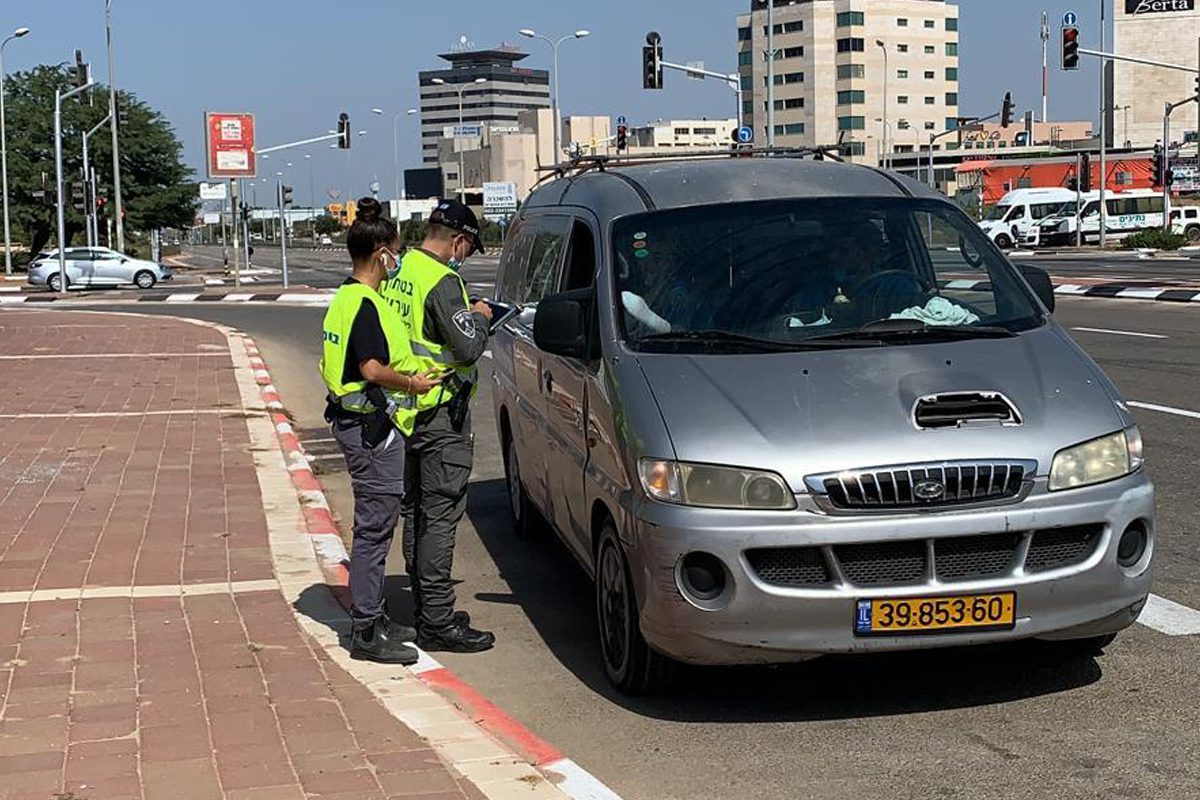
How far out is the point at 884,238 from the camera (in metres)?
6.50

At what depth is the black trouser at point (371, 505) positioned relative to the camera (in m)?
6.04

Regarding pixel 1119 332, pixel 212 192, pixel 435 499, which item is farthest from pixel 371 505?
pixel 212 192

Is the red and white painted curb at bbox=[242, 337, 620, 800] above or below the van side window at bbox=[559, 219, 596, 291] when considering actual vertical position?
below

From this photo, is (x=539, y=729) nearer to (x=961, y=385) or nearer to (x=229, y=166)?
(x=961, y=385)

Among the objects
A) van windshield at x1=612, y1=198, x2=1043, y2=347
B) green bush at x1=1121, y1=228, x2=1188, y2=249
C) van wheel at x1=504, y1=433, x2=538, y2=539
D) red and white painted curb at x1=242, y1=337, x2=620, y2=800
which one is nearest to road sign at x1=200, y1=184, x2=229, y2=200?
green bush at x1=1121, y1=228, x2=1188, y2=249

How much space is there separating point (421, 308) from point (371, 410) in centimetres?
48

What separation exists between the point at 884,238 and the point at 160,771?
3.59 meters

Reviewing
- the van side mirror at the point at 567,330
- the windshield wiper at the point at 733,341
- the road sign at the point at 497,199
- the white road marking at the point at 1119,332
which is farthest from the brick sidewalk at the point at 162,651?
the road sign at the point at 497,199

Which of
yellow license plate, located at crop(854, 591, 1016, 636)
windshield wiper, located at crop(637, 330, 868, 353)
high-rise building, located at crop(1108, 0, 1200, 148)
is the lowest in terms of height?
yellow license plate, located at crop(854, 591, 1016, 636)

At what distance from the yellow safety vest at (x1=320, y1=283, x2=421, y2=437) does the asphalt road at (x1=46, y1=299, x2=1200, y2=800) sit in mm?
1094

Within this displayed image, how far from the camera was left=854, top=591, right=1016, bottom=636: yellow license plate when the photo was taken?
5.03m

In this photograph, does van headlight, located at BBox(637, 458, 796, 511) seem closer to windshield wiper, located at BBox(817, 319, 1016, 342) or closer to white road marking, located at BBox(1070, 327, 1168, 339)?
windshield wiper, located at BBox(817, 319, 1016, 342)

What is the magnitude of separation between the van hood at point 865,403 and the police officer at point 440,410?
34.0 inches

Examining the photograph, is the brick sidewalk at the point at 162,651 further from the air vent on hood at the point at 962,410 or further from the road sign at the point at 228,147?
the road sign at the point at 228,147
